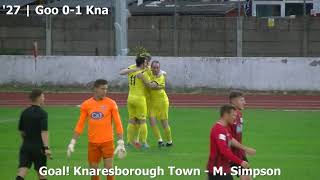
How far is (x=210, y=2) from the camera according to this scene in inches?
1797

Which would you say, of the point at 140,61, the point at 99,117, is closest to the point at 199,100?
the point at 140,61

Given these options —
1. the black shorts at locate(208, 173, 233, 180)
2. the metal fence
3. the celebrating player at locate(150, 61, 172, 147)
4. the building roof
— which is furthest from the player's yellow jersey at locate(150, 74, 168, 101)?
the building roof

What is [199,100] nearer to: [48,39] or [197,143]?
[197,143]

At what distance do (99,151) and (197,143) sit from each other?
6083 millimetres

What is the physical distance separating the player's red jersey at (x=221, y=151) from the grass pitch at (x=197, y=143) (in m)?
3.42

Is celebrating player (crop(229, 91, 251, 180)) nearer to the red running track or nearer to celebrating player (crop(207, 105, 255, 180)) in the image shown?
celebrating player (crop(207, 105, 255, 180))

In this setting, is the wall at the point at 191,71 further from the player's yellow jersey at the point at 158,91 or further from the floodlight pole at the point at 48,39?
the player's yellow jersey at the point at 158,91

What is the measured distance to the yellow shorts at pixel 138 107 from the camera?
55.7 ft

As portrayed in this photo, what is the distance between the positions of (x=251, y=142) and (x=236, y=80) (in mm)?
14197

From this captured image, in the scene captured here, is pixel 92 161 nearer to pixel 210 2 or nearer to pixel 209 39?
pixel 209 39

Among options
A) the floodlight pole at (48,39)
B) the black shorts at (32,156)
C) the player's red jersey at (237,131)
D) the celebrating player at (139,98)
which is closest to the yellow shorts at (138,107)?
the celebrating player at (139,98)

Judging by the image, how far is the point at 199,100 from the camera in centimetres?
2977

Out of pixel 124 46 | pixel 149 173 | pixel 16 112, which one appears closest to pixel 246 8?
pixel 124 46

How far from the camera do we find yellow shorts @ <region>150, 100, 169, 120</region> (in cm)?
1753
